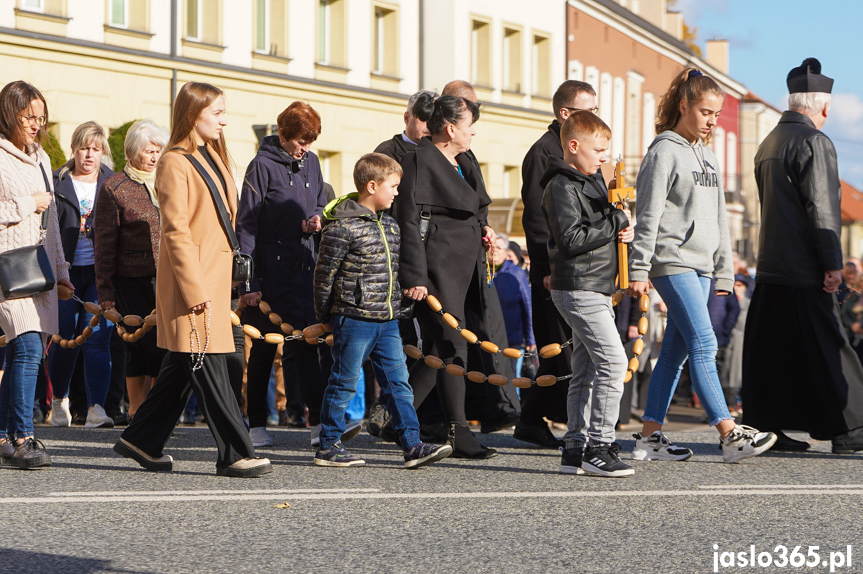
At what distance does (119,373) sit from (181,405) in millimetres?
3165

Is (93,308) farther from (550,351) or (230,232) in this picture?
(550,351)

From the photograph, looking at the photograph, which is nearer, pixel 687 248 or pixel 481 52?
pixel 687 248

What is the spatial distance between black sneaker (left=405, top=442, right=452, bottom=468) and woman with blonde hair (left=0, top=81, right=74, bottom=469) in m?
1.92

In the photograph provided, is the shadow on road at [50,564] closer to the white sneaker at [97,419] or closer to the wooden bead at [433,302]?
the wooden bead at [433,302]

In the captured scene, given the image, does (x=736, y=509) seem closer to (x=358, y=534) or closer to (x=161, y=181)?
(x=358, y=534)

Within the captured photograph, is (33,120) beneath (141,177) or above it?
above

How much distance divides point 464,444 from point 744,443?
5.18 ft

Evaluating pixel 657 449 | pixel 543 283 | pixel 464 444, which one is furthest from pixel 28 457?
pixel 657 449

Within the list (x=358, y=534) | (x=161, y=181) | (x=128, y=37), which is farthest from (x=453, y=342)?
(x=128, y=37)

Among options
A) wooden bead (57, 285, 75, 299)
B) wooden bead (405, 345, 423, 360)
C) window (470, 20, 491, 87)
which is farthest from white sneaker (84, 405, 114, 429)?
window (470, 20, 491, 87)

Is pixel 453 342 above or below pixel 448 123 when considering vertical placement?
below

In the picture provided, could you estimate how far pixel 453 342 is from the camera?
7.77 meters

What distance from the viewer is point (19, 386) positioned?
7.17 m

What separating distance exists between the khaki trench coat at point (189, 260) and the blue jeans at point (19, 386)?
783 mm
